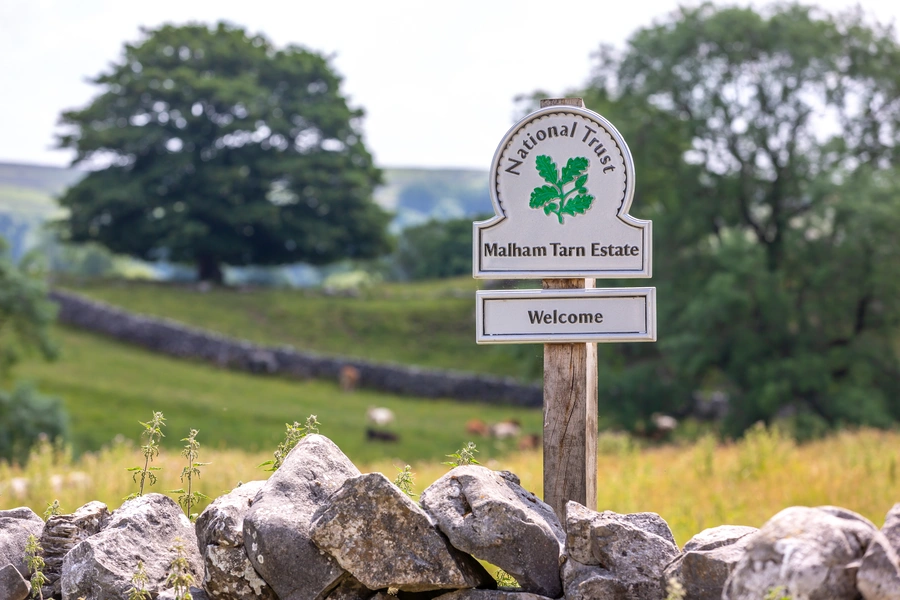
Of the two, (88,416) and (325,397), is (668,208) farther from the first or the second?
(88,416)

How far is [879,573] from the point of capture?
3400 millimetres

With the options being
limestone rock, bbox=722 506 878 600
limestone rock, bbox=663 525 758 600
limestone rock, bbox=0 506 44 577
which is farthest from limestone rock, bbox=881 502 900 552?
limestone rock, bbox=0 506 44 577

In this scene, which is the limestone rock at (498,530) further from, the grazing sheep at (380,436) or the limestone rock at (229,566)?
the grazing sheep at (380,436)

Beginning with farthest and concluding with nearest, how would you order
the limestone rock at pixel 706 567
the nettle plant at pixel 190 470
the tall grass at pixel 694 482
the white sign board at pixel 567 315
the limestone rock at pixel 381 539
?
the tall grass at pixel 694 482 → the white sign board at pixel 567 315 → the nettle plant at pixel 190 470 → the limestone rock at pixel 381 539 → the limestone rock at pixel 706 567

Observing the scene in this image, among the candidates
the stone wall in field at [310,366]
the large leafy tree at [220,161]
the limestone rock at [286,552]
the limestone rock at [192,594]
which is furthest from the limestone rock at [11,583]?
the large leafy tree at [220,161]

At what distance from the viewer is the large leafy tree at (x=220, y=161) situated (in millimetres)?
44906

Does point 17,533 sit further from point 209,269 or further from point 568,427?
point 209,269

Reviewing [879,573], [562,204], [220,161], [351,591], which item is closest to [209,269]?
[220,161]

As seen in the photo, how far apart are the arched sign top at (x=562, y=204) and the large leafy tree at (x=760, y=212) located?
1898cm

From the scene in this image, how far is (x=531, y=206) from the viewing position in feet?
18.0

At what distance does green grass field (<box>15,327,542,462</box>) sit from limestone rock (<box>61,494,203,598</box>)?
17.1m

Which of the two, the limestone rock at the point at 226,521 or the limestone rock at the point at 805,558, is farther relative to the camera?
the limestone rock at the point at 226,521

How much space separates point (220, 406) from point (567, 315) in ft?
74.9

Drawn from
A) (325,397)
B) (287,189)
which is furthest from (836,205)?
(287,189)
